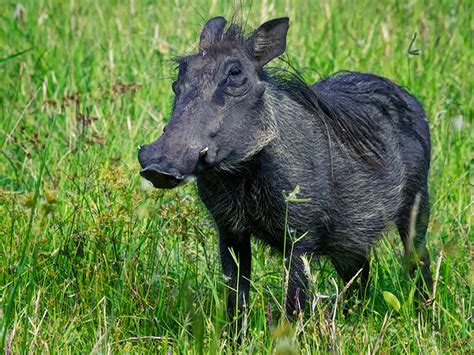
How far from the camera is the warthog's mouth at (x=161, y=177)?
3166mm

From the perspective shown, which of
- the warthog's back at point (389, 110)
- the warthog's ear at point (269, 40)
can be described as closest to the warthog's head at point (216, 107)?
the warthog's ear at point (269, 40)

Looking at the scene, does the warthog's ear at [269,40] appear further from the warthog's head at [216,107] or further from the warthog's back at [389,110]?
the warthog's back at [389,110]

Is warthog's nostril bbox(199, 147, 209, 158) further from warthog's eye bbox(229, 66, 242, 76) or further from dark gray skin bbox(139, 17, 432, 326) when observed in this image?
warthog's eye bbox(229, 66, 242, 76)

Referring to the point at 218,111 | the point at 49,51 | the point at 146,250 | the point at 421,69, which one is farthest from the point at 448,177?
the point at 49,51

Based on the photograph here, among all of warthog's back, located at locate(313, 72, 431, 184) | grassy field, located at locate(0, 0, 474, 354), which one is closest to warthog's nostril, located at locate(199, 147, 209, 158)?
grassy field, located at locate(0, 0, 474, 354)

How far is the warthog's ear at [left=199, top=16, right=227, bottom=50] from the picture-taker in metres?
3.73

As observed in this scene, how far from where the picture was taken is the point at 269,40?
12.5 ft

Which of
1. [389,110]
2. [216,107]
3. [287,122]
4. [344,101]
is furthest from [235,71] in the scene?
[389,110]

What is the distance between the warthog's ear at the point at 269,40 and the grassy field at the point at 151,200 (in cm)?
56

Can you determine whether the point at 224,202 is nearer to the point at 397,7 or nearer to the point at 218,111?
the point at 218,111

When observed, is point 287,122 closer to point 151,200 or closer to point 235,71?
point 235,71

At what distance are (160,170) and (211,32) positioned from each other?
0.79m

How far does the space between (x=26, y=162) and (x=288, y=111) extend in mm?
1681

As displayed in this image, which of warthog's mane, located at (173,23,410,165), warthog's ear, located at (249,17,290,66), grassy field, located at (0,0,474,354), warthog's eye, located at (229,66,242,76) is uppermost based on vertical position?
warthog's ear, located at (249,17,290,66)
